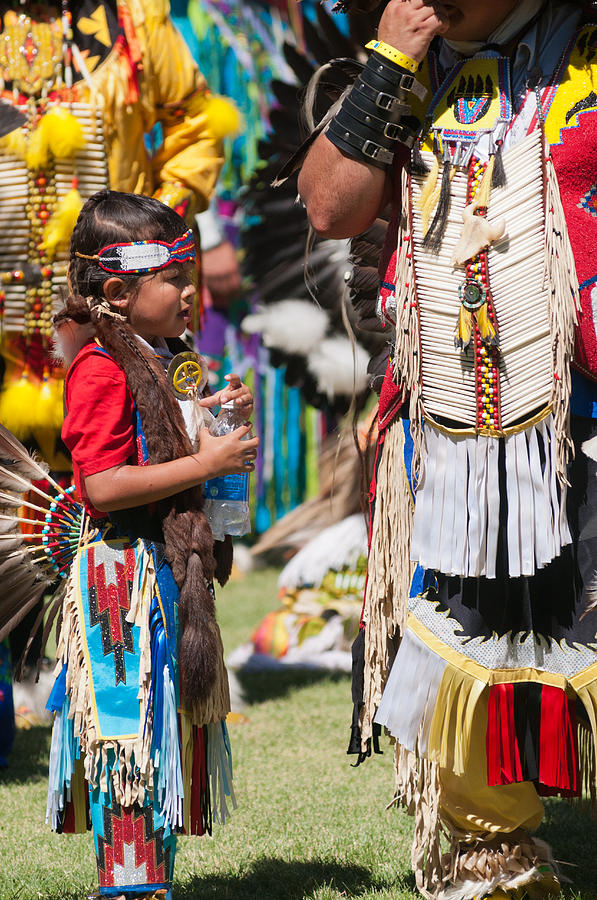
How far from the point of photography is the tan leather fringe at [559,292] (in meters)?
1.95

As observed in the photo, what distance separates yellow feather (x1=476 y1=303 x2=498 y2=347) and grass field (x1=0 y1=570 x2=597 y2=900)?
1.11 meters

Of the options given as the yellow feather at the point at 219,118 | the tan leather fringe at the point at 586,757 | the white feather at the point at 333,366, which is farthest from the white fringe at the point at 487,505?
the white feather at the point at 333,366

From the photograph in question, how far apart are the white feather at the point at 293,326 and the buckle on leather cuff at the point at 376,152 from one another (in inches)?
106

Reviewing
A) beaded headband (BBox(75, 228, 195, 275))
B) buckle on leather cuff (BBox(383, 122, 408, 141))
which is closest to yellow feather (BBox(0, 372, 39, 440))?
beaded headband (BBox(75, 228, 195, 275))

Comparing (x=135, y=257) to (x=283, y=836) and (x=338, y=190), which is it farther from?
(x=283, y=836)

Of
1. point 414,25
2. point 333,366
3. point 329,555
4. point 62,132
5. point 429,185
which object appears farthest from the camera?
point 329,555

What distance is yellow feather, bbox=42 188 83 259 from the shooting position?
11.0 feet

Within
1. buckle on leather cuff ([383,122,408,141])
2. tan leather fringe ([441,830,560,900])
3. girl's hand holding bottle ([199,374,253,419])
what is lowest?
tan leather fringe ([441,830,560,900])

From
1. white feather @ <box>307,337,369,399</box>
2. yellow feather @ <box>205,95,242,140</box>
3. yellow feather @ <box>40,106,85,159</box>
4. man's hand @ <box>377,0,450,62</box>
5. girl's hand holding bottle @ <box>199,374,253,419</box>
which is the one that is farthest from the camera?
white feather @ <box>307,337,369,399</box>

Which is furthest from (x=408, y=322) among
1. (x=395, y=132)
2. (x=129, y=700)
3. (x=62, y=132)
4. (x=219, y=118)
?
(x=219, y=118)

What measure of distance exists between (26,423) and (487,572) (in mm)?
1752

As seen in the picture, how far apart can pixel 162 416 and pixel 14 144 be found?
63.6 inches

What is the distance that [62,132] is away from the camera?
336cm

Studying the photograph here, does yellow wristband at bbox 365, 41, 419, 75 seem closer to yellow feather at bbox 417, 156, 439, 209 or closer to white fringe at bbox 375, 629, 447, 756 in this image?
yellow feather at bbox 417, 156, 439, 209
